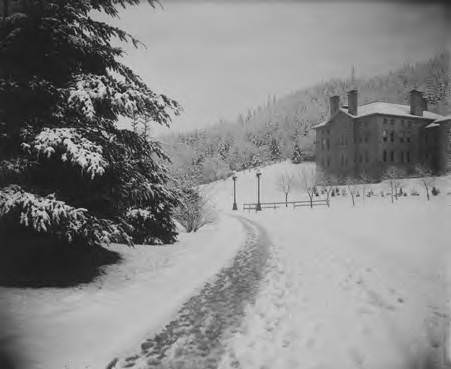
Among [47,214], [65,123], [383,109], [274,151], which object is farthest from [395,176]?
[274,151]

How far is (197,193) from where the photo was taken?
1798 cm

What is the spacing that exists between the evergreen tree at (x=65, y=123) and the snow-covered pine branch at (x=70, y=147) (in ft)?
0.06

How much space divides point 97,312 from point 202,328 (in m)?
1.98

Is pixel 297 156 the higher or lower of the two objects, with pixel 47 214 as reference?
higher

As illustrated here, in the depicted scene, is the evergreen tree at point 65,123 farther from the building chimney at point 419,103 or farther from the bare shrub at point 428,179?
the building chimney at point 419,103

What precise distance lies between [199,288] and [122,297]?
5.62 feet

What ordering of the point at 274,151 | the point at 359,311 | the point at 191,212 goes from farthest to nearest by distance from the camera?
the point at 274,151 < the point at 191,212 < the point at 359,311

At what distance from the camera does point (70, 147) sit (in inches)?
200

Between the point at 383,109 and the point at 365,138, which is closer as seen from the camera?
the point at 383,109

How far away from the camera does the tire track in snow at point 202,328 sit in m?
3.50

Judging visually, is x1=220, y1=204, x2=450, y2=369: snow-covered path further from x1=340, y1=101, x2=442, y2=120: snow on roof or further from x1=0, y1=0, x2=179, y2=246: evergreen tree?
x1=340, y1=101, x2=442, y2=120: snow on roof

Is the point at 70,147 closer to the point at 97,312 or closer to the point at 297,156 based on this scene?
the point at 97,312

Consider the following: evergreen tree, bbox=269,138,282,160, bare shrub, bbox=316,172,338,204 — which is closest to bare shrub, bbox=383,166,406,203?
bare shrub, bbox=316,172,338,204

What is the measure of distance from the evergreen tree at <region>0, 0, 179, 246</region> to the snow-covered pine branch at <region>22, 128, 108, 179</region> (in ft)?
0.06
